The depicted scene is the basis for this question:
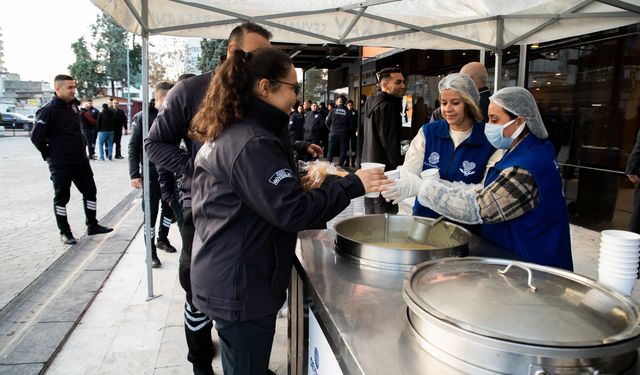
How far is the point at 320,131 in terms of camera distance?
47.3 feet

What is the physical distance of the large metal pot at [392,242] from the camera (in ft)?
5.34

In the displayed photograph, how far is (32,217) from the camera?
6.84 metres

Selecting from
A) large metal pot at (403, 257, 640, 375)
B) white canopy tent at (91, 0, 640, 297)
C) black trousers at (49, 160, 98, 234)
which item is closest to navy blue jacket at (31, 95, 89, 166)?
black trousers at (49, 160, 98, 234)

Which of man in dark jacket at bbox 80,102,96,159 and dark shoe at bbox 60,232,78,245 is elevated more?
man in dark jacket at bbox 80,102,96,159

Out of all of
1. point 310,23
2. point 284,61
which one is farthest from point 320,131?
point 284,61

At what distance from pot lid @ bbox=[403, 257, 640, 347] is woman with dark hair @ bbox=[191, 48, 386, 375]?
17.7 inches

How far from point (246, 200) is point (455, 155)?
55.3 inches

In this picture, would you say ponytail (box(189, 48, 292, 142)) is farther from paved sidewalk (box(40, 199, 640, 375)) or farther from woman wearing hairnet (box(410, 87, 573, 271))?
paved sidewalk (box(40, 199, 640, 375))

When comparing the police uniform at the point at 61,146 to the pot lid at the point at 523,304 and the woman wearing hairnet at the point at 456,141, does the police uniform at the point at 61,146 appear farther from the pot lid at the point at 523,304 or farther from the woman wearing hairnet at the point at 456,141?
the pot lid at the point at 523,304

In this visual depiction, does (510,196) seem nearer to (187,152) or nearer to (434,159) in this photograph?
(434,159)

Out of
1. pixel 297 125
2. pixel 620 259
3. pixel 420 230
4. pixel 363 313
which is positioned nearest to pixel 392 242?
pixel 420 230

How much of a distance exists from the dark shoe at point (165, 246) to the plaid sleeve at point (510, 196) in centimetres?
414

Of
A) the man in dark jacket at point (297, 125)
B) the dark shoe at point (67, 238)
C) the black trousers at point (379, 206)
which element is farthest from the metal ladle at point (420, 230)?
the man in dark jacket at point (297, 125)

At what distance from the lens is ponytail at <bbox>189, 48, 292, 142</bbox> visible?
1.52m
